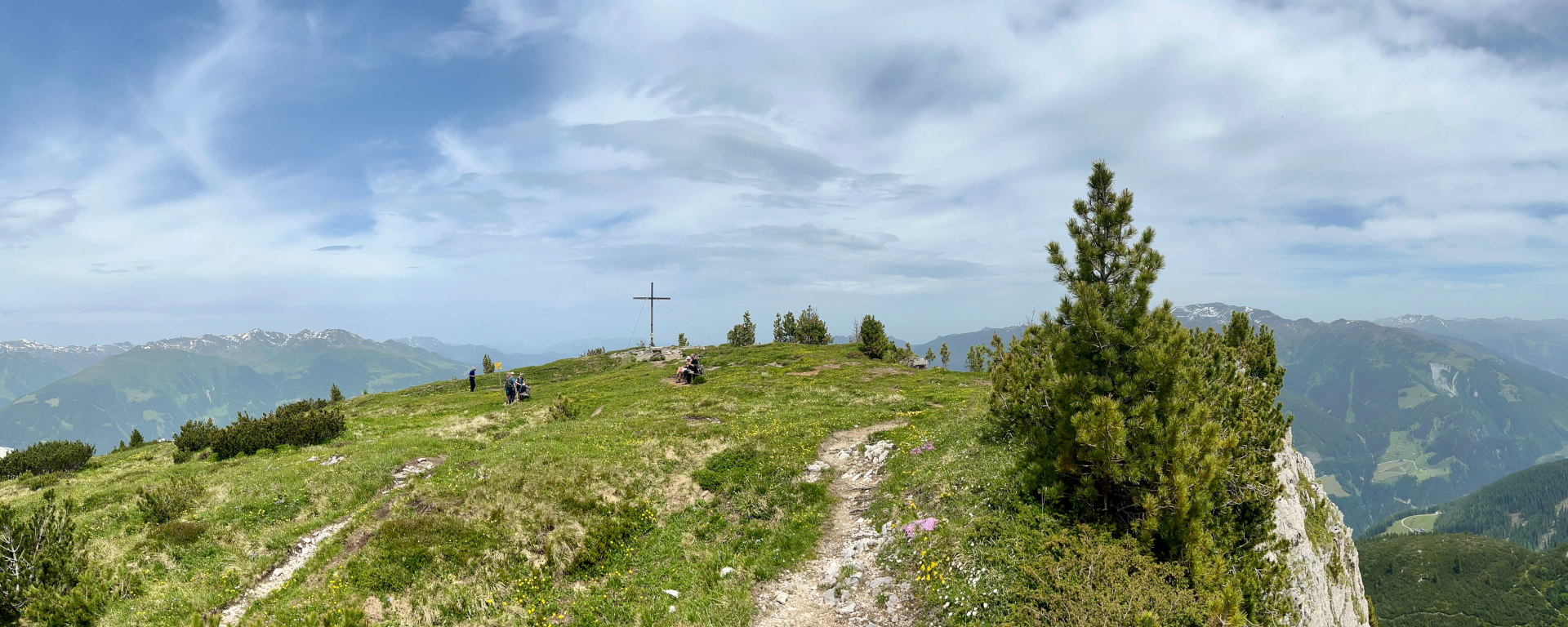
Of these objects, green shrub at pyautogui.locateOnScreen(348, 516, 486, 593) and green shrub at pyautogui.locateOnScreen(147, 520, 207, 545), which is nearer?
green shrub at pyautogui.locateOnScreen(348, 516, 486, 593)

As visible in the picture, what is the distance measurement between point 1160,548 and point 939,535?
16.3ft

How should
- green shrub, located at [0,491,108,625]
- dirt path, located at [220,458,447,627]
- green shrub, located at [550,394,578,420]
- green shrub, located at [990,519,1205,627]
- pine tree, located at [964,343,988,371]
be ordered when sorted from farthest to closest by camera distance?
pine tree, located at [964,343,988,371] → green shrub, located at [550,394,578,420] → dirt path, located at [220,458,447,627] → green shrub, located at [0,491,108,625] → green shrub, located at [990,519,1205,627]

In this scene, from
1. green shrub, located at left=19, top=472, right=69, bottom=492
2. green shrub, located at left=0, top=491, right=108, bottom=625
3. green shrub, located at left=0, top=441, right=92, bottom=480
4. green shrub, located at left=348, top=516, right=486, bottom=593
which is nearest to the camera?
green shrub, located at left=0, top=491, right=108, bottom=625

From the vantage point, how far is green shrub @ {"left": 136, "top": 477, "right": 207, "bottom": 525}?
2008cm

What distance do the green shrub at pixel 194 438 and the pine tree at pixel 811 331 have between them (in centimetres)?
7454

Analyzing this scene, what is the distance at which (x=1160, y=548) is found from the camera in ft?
44.1

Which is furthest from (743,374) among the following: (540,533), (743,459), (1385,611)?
(1385,611)

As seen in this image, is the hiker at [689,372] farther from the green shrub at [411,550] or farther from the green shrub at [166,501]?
the green shrub at [411,550]

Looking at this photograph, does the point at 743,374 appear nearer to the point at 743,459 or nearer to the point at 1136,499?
the point at 743,459

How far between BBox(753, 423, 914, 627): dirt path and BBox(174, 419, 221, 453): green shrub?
3787 cm

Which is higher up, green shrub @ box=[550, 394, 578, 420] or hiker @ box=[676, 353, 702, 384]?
hiker @ box=[676, 353, 702, 384]

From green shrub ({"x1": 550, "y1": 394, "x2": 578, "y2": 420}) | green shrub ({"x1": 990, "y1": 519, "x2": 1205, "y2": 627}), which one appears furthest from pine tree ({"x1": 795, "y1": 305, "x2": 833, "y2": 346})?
green shrub ({"x1": 990, "y1": 519, "x2": 1205, "y2": 627})

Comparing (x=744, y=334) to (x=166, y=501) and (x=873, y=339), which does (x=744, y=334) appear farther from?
(x=166, y=501)

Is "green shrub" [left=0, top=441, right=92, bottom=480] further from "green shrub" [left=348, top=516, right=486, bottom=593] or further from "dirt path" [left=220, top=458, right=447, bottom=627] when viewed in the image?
"green shrub" [left=348, top=516, right=486, bottom=593]
